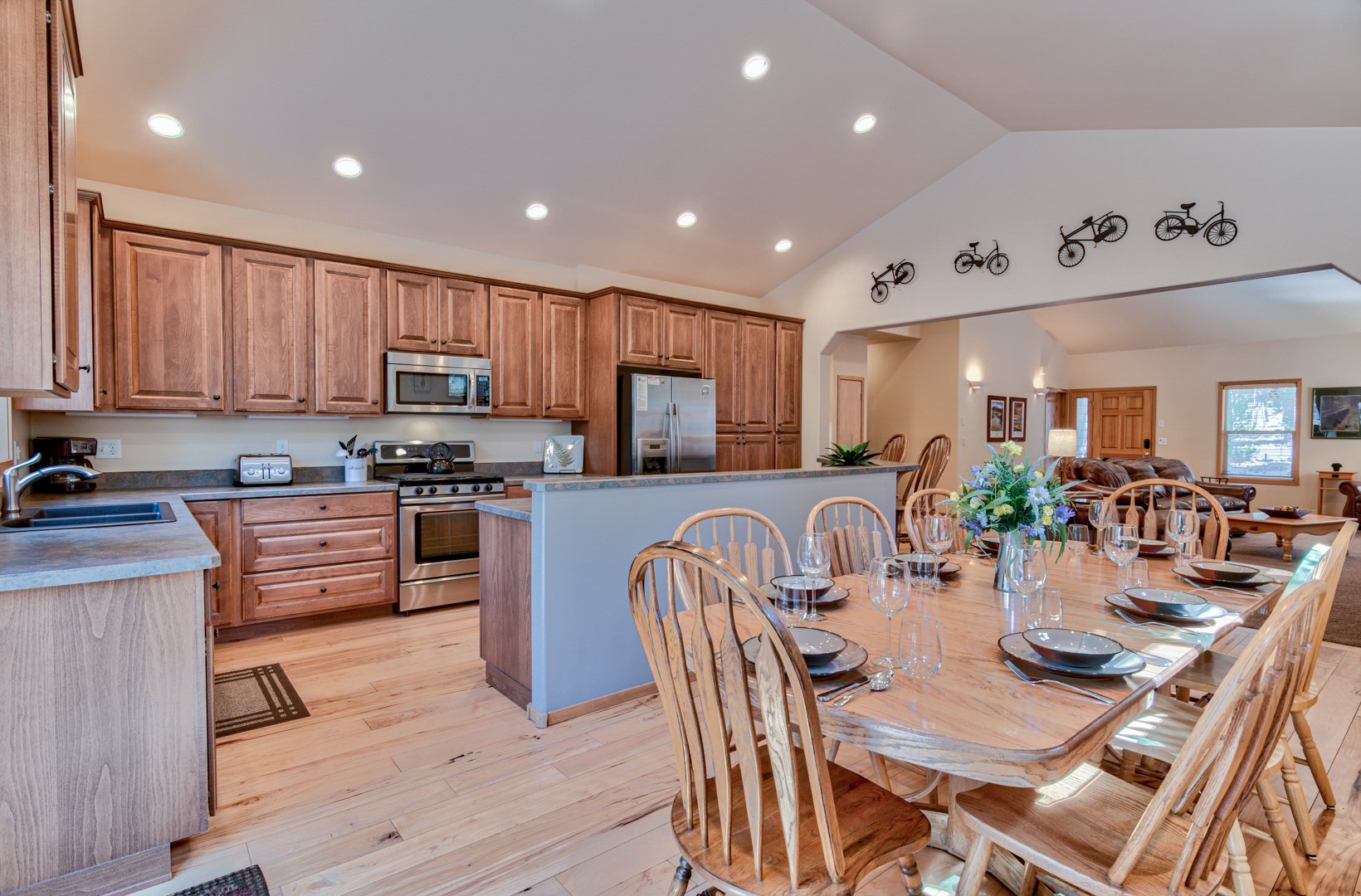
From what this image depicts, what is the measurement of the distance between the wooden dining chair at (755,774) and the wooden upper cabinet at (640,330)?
3.87m

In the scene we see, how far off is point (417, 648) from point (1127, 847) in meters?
3.25

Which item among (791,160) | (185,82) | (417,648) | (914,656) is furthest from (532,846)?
(791,160)

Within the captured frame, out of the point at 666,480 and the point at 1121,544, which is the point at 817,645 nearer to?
the point at 1121,544

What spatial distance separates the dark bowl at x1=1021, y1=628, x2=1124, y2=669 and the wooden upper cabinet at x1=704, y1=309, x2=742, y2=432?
4205mm

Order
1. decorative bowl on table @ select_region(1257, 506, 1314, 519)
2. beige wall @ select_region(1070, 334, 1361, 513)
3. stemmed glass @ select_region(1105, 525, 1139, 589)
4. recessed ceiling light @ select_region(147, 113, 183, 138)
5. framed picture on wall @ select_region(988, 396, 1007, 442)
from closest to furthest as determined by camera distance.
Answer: stemmed glass @ select_region(1105, 525, 1139, 589)
recessed ceiling light @ select_region(147, 113, 183, 138)
decorative bowl on table @ select_region(1257, 506, 1314, 519)
framed picture on wall @ select_region(988, 396, 1007, 442)
beige wall @ select_region(1070, 334, 1361, 513)

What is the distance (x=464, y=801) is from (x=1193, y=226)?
4883 mm

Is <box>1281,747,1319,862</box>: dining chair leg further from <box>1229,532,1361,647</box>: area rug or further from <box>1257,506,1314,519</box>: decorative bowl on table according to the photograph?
<box>1257,506,1314,519</box>: decorative bowl on table

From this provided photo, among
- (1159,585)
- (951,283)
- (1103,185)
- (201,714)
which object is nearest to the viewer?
(201,714)

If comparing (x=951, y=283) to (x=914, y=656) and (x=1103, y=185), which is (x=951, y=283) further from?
(x=914, y=656)

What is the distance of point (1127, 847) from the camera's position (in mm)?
1052

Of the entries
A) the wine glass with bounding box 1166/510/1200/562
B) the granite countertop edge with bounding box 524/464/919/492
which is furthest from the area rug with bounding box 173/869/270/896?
the wine glass with bounding box 1166/510/1200/562

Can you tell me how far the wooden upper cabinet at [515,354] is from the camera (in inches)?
184

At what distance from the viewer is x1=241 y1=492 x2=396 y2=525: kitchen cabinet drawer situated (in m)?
3.58

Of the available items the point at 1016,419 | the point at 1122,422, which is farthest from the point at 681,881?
the point at 1122,422
